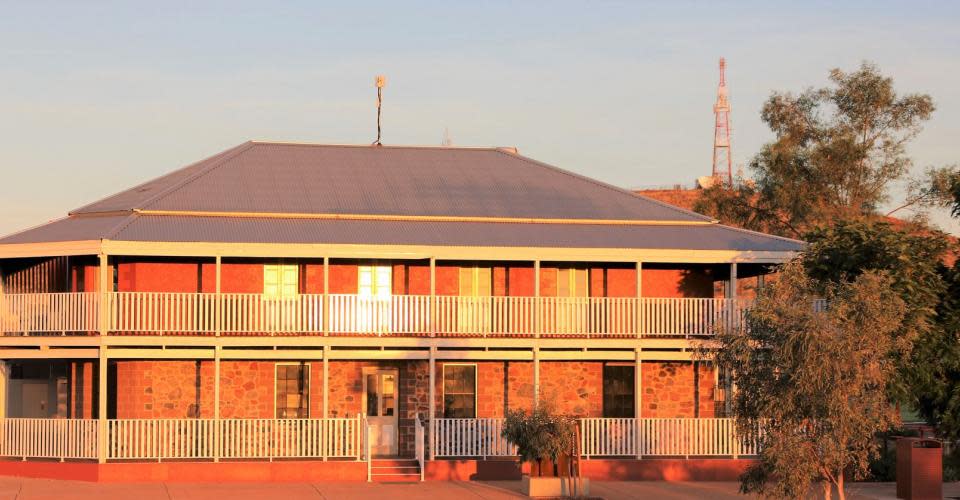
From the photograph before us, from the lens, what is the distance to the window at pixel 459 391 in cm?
3328

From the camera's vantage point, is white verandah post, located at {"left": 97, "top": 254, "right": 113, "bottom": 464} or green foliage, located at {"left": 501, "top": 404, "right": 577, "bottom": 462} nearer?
green foliage, located at {"left": 501, "top": 404, "right": 577, "bottom": 462}

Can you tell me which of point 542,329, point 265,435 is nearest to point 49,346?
point 265,435

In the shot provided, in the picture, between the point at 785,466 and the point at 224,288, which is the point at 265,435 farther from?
the point at 785,466

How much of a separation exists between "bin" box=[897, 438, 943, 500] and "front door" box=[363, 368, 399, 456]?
36.1 feet

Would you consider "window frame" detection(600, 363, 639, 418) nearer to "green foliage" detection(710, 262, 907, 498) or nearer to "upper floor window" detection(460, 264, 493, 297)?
"upper floor window" detection(460, 264, 493, 297)

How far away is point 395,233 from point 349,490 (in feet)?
20.7

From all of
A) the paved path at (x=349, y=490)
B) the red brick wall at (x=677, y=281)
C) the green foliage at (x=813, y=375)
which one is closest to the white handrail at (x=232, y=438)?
the paved path at (x=349, y=490)

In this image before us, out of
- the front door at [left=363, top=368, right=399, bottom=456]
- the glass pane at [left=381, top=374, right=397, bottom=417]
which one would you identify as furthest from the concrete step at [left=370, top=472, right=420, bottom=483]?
the glass pane at [left=381, top=374, right=397, bottom=417]

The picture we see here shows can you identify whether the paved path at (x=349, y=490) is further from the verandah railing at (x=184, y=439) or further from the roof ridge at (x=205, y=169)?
the roof ridge at (x=205, y=169)

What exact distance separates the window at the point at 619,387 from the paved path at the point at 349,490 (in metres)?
3.85

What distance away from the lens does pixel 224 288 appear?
32.8 m

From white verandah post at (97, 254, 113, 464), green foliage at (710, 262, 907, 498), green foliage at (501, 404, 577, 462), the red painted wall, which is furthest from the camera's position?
the red painted wall

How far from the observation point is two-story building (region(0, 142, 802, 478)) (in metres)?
30.3

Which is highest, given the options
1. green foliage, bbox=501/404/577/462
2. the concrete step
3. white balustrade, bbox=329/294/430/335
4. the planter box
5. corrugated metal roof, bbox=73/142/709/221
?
corrugated metal roof, bbox=73/142/709/221
